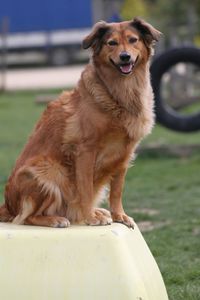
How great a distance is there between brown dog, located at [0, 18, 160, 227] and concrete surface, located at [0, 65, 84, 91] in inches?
857

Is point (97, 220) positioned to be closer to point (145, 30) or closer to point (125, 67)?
point (125, 67)

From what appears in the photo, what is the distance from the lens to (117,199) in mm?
5977

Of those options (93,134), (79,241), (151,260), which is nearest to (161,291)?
(151,260)

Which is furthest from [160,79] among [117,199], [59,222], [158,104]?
[59,222]

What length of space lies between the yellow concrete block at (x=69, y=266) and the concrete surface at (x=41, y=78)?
2237 cm

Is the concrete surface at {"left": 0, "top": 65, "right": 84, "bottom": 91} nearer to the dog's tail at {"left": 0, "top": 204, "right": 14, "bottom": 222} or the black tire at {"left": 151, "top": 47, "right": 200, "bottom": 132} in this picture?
the black tire at {"left": 151, "top": 47, "right": 200, "bottom": 132}

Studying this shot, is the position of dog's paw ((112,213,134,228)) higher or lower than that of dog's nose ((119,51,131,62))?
lower

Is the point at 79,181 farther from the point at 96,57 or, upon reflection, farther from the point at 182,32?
the point at 182,32

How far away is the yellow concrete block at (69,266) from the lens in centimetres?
501

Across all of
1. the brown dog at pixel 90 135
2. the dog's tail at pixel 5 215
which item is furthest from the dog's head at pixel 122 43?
the dog's tail at pixel 5 215

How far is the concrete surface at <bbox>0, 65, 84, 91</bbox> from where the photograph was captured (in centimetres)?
2892

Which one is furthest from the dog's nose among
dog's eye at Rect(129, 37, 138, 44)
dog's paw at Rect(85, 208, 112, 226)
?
dog's paw at Rect(85, 208, 112, 226)

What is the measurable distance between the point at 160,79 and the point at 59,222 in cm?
812

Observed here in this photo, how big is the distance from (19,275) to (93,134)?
1.07 metres
